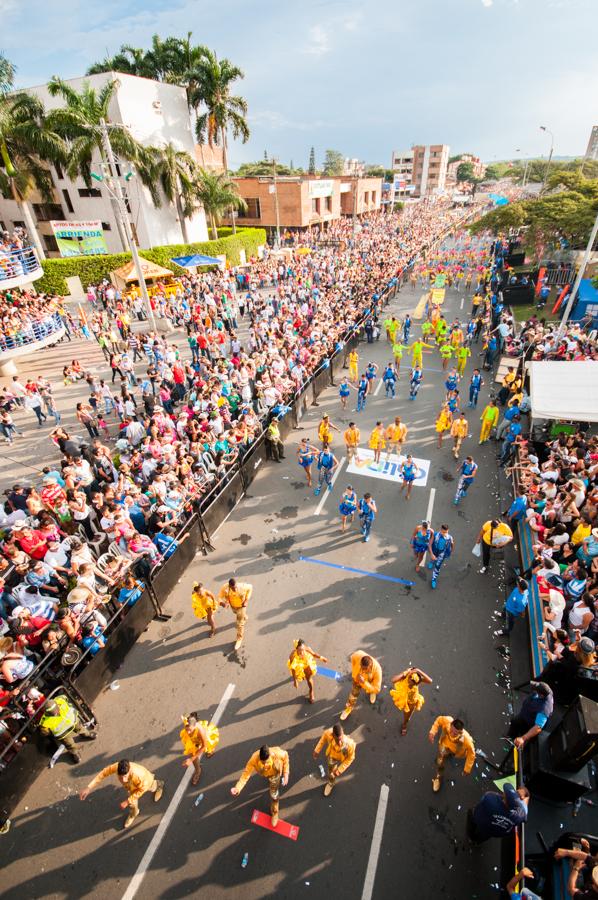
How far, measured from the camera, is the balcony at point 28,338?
16938 mm

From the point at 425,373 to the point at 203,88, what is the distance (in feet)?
115

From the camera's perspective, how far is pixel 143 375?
60.9ft

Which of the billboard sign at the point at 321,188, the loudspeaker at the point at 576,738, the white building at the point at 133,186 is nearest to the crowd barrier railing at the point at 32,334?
the white building at the point at 133,186

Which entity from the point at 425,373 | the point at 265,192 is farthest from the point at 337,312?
the point at 265,192

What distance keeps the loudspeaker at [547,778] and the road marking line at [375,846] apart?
1953 millimetres

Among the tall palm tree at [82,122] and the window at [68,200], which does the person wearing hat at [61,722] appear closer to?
the tall palm tree at [82,122]

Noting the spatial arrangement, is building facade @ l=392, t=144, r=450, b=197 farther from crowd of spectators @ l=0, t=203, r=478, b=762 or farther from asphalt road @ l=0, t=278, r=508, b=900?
asphalt road @ l=0, t=278, r=508, b=900

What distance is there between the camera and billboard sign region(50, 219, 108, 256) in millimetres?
27422

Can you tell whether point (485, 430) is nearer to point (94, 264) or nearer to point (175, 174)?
point (94, 264)

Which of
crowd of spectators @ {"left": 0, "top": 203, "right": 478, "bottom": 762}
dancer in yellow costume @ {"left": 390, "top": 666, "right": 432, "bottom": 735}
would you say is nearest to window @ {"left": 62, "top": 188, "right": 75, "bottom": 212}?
crowd of spectators @ {"left": 0, "top": 203, "right": 478, "bottom": 762}

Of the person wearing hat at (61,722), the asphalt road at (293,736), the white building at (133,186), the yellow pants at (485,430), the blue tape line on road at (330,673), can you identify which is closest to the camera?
the asphalt road at (293,736)

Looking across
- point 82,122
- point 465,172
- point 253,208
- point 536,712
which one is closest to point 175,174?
point 82,122

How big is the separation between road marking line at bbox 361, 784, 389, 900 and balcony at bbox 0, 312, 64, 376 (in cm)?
1902

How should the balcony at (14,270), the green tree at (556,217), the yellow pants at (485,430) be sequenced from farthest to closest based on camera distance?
the green tree at (556,217) → the balcony at (14,270) → the yellow pants at (485,430)
